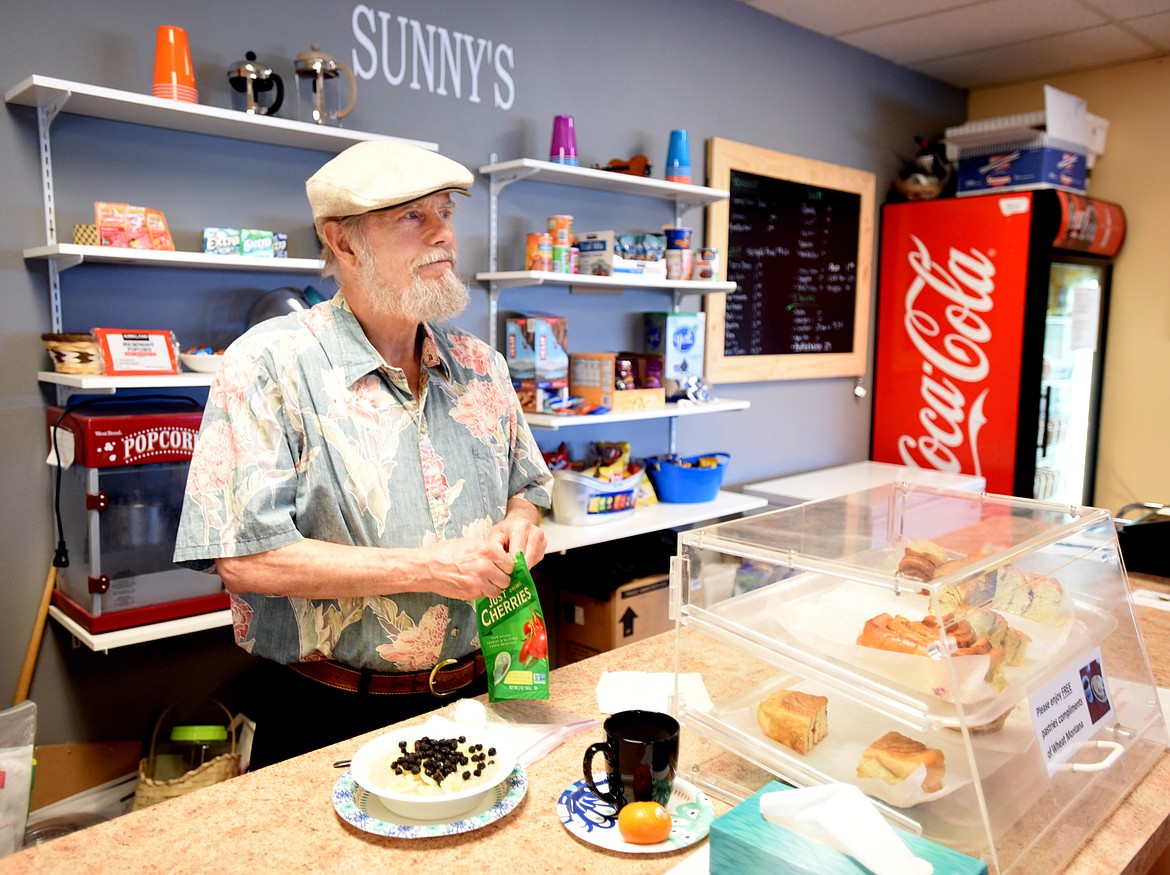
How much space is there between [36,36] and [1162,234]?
500 centimetres

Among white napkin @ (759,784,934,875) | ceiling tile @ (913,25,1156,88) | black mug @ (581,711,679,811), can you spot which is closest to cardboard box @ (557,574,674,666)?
black mug @ (581,711,679,811)

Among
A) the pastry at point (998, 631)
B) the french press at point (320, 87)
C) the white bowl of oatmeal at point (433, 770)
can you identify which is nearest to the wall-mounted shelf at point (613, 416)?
the french press at point (320, 87)

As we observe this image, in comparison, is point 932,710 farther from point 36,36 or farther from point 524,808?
point 36,36

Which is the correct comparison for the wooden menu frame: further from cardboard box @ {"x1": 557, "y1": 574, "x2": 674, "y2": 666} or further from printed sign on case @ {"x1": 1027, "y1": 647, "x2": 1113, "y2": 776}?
printed sign on case @ {"x1": 1027, "y1": 647, "x2": 1113, "y2": 776}

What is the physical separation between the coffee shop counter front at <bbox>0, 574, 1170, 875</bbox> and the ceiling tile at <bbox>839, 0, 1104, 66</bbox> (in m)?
3.65

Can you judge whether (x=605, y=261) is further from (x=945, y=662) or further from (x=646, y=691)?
(x=945, y=662)

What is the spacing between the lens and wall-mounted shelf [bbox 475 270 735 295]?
116 inches

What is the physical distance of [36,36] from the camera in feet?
7.18

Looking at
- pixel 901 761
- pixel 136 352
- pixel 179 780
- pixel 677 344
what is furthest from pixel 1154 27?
pixel 179 780

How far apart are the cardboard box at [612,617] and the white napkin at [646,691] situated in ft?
5.12

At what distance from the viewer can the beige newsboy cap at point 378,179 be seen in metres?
1.54

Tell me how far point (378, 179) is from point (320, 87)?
1.14 meters

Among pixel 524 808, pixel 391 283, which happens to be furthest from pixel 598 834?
pixel 391 283

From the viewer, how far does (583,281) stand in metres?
3.06
